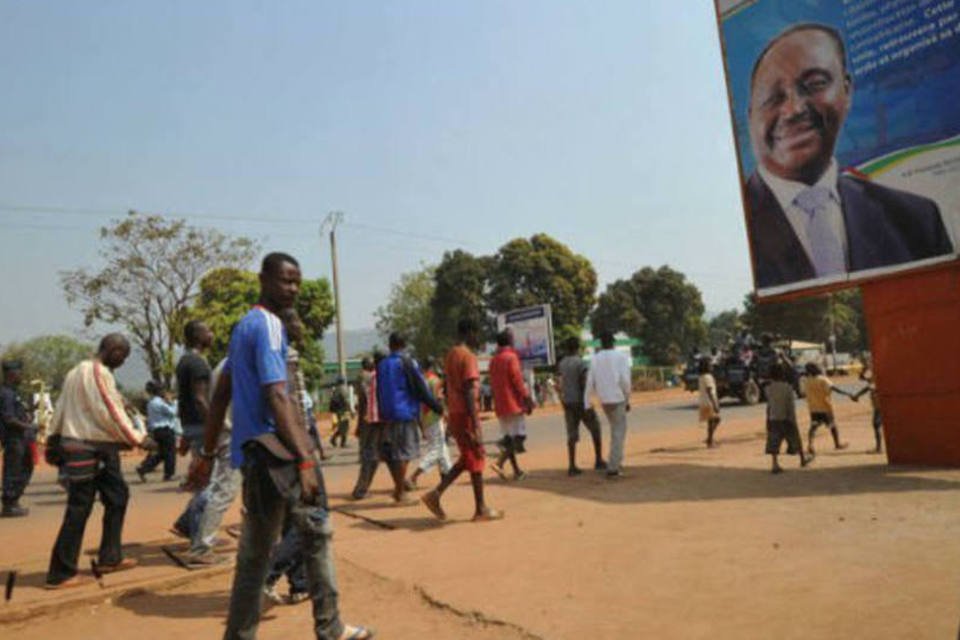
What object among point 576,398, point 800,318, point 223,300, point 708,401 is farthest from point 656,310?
point 576,398

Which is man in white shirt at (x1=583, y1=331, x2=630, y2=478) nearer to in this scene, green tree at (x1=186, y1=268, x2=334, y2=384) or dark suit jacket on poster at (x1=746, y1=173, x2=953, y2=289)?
dark suit jacket on poster at (x1=746, y1=173, x2=953, y2=289)

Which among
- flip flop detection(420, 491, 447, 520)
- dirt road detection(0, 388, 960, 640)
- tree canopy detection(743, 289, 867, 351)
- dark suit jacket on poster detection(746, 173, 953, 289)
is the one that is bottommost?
dirt road detection(0, 388, 960, 640)

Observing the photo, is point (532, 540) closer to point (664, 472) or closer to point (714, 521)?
point (714, 521)

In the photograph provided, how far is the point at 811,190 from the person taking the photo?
8500 mm

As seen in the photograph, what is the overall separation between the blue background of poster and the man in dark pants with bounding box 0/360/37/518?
370 inches

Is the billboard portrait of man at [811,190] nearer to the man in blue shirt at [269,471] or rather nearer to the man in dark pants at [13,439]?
the man in blue shirt at [269,471]

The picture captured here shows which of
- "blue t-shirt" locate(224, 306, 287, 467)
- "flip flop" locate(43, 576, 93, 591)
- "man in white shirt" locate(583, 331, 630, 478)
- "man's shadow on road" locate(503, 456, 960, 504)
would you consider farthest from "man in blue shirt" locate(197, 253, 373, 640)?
"man in white shirt" locate(583, 331, 630, 478)

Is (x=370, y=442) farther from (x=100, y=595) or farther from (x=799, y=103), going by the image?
(x=799, y=103)

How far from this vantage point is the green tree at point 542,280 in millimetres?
42531

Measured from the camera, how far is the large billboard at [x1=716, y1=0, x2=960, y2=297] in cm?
737

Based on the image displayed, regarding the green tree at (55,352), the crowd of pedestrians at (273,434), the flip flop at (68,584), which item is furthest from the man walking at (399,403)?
the green tree at (55,352)

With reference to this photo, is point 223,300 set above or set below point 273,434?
above

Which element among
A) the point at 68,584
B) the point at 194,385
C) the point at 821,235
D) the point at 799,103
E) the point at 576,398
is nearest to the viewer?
the point at 68,584

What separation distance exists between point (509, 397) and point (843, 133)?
4.83 meters
